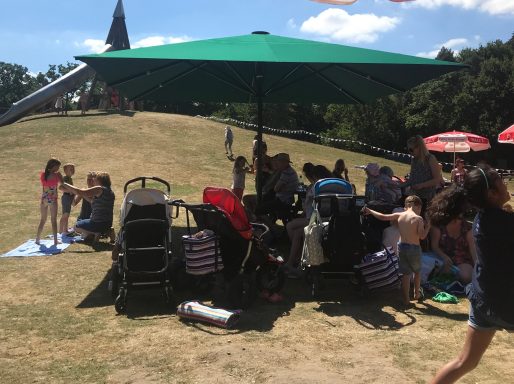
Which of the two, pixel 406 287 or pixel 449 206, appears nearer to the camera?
pixel 449 206

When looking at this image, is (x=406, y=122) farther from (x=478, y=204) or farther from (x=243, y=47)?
(x=478, y=204)

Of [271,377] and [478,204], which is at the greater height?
[478,204]

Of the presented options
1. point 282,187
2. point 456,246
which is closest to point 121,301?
point 282,187

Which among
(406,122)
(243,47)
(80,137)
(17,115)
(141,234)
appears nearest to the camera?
(141,234)

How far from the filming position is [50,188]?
8711 mm

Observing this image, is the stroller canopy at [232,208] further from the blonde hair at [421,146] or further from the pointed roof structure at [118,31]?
the pointed roof structure at [118,31]

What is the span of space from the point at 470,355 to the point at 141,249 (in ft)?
11.9

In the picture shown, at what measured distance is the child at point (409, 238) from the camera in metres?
5.45

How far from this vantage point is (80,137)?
2339 cm

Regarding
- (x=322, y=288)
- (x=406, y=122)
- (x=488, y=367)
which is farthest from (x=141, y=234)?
(x=406, y=122)

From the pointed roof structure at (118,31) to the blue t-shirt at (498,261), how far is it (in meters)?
38.4

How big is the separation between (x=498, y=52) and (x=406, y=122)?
1303cm

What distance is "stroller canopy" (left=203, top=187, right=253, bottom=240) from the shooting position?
543 centimetres

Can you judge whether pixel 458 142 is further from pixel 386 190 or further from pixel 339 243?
pixel 339 243
